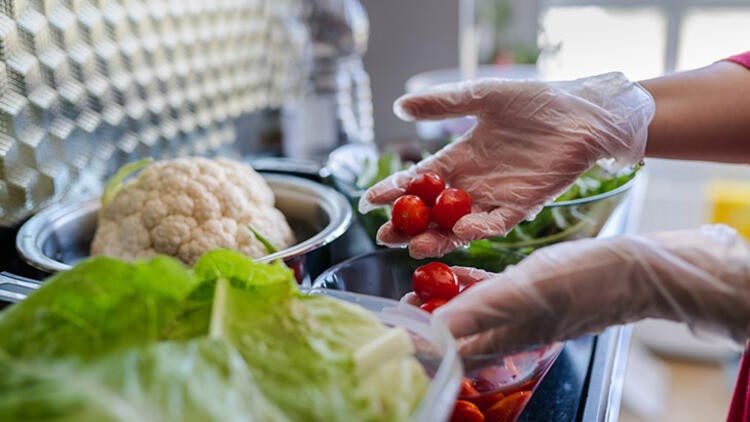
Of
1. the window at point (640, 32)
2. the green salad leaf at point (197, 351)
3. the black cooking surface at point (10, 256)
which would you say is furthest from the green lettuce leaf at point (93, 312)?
the window at point (640, 32)

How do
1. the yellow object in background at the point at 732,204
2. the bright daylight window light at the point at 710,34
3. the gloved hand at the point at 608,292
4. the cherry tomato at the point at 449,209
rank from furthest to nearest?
the bright daylight window light at the point at 710,34, the yellow object in background at the point at 732,204, the cherry tomato at the point at 449,209, the gloved hand at the point at 608,292

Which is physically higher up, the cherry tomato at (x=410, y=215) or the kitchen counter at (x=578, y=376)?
the cherry tomato at (x=410, y=215)

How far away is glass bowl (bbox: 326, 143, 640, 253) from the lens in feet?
3.65

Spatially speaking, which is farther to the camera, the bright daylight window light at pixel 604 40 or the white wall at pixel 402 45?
the bright daylight window light at pixel 604 40

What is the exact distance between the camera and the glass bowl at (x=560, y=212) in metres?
1.11

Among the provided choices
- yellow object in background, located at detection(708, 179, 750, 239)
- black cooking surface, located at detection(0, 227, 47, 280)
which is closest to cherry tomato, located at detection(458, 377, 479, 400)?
black cooking surface, located at detection(0, 227, 47, 280)

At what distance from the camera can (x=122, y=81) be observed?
1.23 meters

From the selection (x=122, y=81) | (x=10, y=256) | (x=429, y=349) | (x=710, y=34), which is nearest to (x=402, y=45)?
(x=122, y=81)

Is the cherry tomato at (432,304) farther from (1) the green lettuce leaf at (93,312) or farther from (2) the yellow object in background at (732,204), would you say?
(2) the yellow object in background at (732,204)

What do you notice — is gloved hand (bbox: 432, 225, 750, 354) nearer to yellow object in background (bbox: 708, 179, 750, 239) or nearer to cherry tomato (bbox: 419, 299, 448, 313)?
cherry tomato (bbox: 419, 299, 448, 313)

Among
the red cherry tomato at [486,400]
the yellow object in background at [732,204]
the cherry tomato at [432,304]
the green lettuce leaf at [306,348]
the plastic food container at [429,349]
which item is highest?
the green lettuce leaf at [306,348]

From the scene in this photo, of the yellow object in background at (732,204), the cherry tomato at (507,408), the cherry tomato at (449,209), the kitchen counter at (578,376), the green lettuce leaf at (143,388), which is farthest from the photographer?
the yellow object in background at (732,204)

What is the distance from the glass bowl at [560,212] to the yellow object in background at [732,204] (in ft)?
5.58

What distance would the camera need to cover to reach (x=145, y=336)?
49 cm
